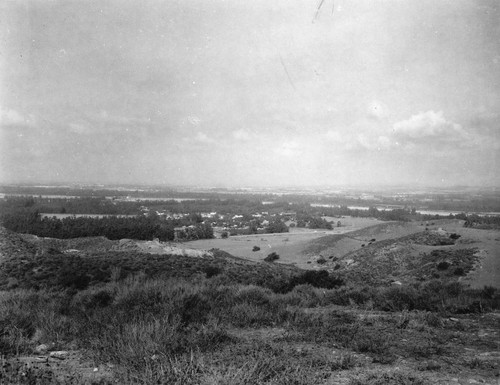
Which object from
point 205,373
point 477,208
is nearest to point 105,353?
point 205,373

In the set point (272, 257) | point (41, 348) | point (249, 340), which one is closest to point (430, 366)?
point (249, 340)

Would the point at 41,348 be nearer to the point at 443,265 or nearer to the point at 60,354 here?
the point at 60,354

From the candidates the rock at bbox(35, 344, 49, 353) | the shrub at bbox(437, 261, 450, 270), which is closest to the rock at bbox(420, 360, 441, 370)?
the rock at bbox(35, 344, 49, 353)

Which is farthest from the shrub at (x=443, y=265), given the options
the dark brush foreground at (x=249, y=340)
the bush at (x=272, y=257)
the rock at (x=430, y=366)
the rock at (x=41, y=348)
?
the rock at (x=41, y=348)

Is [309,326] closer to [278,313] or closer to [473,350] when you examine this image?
[278,313]

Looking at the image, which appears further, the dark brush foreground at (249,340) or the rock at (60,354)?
the rock at (60,354)

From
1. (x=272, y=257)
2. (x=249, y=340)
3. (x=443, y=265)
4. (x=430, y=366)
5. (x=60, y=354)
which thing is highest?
(x=430, y=366)

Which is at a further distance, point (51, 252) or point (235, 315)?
point (51, 252)

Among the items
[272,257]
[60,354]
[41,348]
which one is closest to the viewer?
[60,354]

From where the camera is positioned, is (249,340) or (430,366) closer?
(430,366)

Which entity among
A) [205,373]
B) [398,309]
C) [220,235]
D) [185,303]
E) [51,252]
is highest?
[205,373]

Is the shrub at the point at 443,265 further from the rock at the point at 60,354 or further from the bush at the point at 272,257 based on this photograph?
the rock at the point at 60,354
